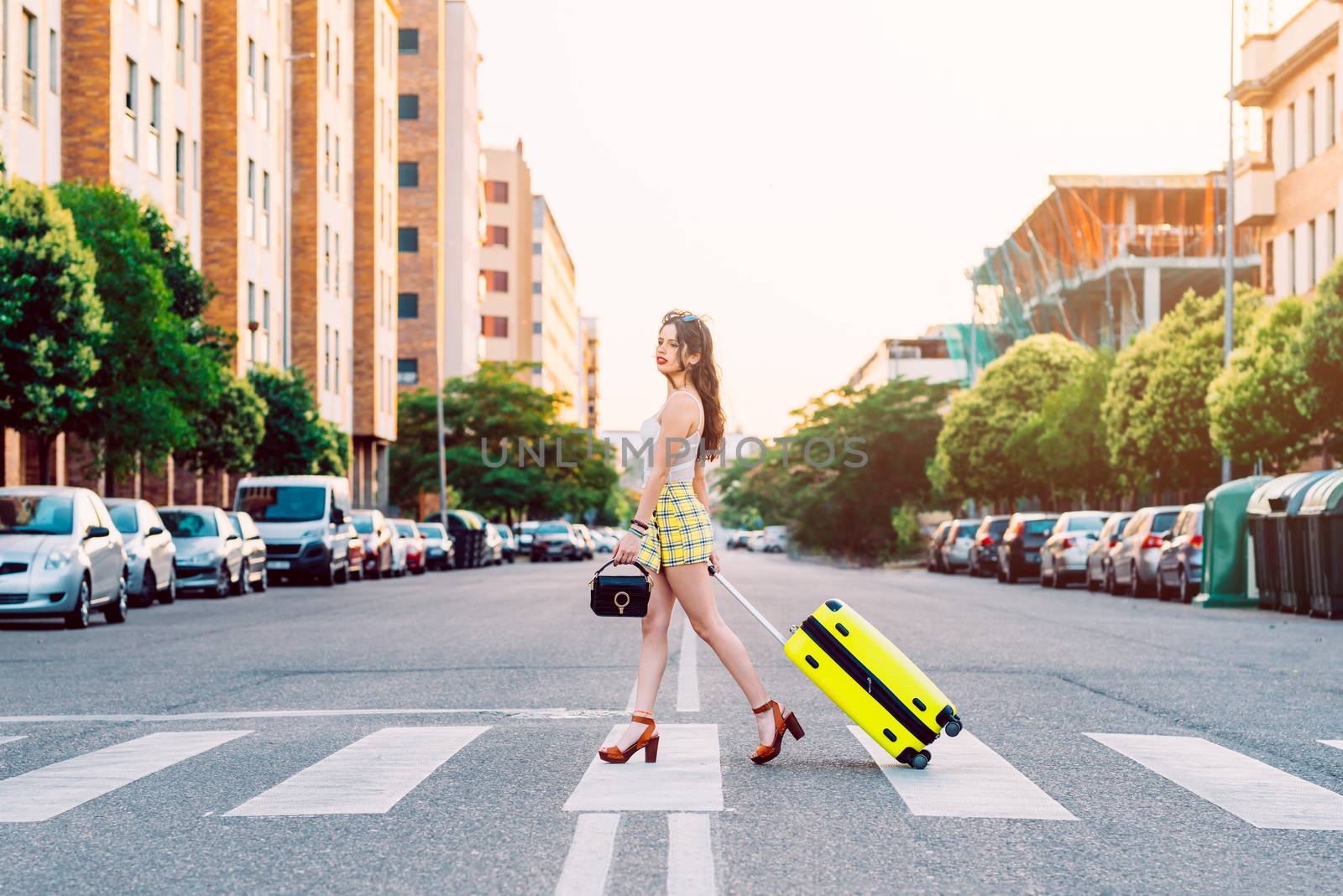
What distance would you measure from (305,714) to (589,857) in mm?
4937

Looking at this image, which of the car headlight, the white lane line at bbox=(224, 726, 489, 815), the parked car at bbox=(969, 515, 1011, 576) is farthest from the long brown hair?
the parked car at bbox=(969, 515, 1011, 576)

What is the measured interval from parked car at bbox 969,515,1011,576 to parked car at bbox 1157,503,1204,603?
581 inches

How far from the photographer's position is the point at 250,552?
30.5 m

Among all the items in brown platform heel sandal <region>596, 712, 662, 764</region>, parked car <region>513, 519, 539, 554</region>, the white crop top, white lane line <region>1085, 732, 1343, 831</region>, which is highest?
the white crop top

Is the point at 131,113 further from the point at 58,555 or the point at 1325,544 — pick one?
the point at 1325,544

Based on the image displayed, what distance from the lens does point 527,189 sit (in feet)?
416

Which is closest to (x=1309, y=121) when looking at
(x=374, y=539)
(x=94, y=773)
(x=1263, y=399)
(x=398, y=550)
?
(x=1263, y=399)

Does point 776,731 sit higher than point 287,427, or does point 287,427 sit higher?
point 287,427

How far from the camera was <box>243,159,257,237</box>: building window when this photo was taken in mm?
48125

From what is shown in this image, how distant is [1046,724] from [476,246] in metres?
92.0

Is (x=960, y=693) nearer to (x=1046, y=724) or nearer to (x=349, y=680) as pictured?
(x=1046, y=724)

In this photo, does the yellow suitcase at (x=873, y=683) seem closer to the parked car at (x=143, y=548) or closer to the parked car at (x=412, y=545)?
the parked car at (x=143, y=548)

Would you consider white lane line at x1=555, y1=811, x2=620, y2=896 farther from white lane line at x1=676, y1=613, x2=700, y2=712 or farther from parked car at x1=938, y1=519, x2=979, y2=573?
parked car at x1=938, y1=519, x2=979, y2=573

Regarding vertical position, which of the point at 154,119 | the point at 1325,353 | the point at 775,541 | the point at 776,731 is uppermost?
the point at 154,119
